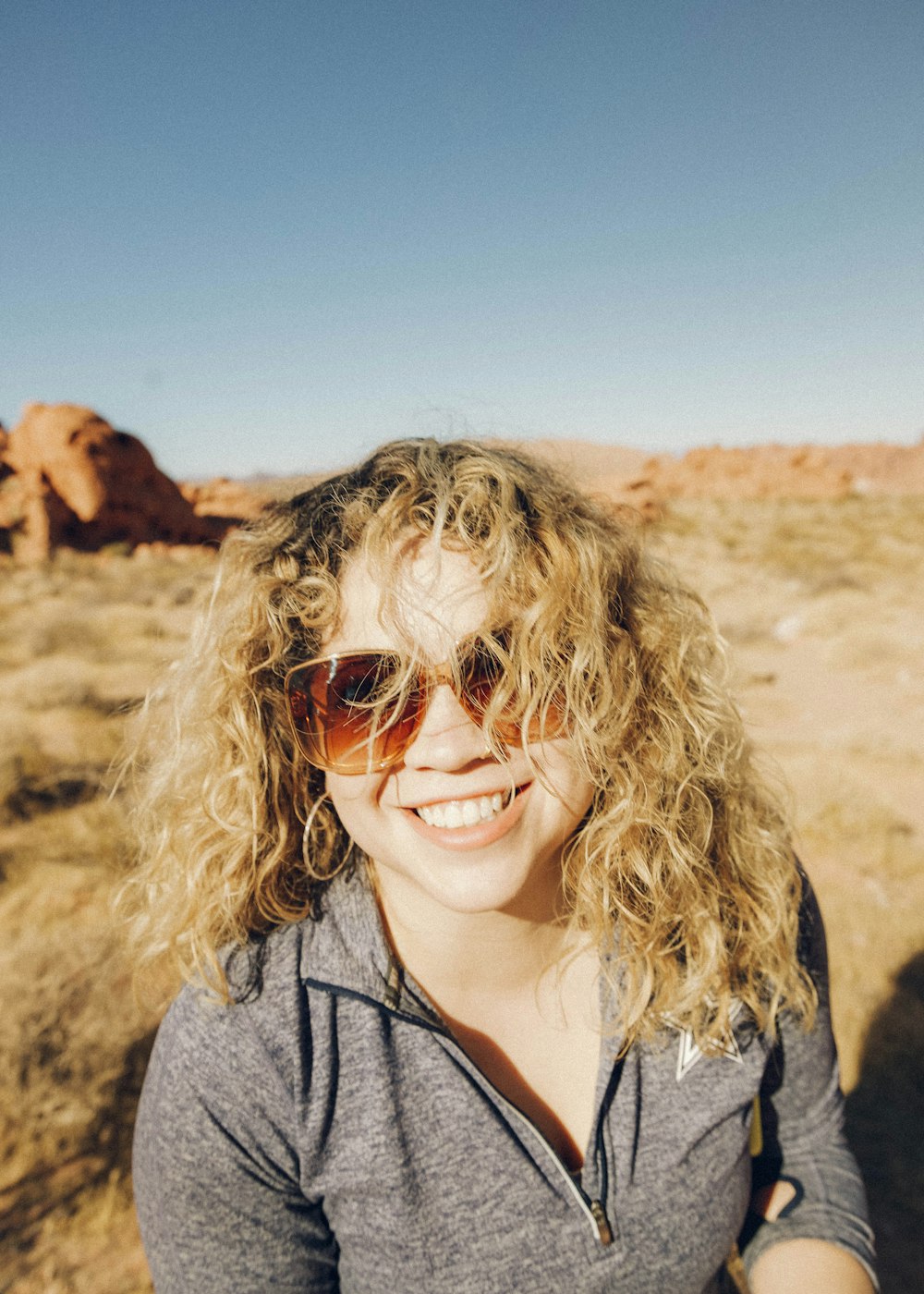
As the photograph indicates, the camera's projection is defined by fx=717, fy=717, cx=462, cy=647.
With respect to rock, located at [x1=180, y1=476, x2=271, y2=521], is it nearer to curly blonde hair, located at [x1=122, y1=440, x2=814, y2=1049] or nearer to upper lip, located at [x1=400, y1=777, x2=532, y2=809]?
curly blonde hair, located at [x1=122, y1=440, x2=814, y2=1049]

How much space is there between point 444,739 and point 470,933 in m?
0.39

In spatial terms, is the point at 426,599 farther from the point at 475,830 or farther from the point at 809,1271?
the point at 809,1271

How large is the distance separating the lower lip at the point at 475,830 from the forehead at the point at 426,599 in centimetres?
27

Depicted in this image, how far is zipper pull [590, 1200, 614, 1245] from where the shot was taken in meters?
1.15

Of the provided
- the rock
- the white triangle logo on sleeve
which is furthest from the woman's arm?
the rock

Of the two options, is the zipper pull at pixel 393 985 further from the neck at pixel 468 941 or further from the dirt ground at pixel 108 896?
the dirt ground at pixel 108 896

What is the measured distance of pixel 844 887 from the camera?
13.7 ft

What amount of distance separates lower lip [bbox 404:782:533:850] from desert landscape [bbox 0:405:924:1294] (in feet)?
2.19

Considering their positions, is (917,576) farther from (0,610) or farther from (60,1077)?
(0,610)

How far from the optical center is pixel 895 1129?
2896 mm

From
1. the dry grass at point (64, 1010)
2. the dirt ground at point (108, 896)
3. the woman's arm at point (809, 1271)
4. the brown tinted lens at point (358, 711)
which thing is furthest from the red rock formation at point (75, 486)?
the woman's arm at point (809, 1271)

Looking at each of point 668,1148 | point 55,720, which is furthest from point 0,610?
point 668,1148

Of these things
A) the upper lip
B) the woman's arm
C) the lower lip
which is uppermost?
the upper lip

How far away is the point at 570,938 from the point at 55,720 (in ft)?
20.6
